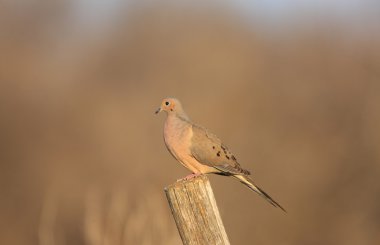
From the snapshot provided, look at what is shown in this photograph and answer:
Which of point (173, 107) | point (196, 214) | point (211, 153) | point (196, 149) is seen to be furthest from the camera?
point (173, 107)

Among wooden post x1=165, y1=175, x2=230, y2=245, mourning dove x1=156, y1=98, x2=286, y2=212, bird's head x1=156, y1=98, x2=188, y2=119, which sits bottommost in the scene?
wooden post x1=165, y1=175, x2=230, y2=245

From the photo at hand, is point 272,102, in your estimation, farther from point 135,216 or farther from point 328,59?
point 135,216

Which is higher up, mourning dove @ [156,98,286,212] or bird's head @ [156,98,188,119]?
bird's head @ [156,98,188,119]

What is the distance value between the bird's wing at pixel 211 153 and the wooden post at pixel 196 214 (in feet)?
5.08

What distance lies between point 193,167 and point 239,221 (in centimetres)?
587

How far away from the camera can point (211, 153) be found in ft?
19.1

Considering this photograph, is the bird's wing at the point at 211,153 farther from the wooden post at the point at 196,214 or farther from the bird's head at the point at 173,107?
the wooden post at the point at 196,214

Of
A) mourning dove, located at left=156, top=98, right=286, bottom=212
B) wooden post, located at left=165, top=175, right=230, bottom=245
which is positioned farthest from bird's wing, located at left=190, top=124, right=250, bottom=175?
wooden post, located at left=165, top=175, right=230, bottom=245

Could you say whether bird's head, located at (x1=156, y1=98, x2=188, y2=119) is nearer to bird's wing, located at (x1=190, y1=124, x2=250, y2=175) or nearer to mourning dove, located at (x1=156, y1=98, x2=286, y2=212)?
mourning dove, located at (x1=156, y1=98, x2=286, y2=212)

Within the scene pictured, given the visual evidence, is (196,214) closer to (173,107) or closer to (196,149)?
(196,149)

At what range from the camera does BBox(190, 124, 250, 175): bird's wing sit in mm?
5707

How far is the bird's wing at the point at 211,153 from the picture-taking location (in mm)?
5707

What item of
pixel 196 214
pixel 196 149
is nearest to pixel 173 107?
pixel 196 149

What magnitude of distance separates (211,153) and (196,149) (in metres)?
0.19
